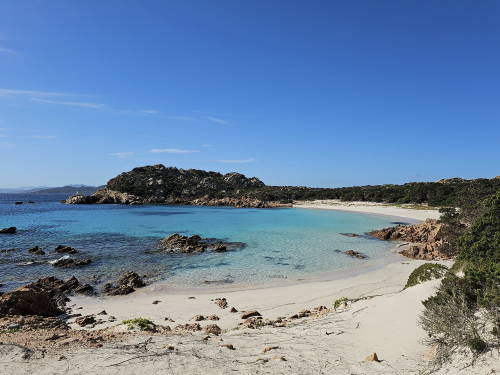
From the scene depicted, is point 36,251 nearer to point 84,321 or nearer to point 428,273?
point 84,321

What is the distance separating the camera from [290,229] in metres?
38.9

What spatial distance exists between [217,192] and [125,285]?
281 ft

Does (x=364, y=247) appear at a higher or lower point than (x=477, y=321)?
lower

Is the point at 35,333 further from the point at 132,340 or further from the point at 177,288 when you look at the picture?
the point at 177,288

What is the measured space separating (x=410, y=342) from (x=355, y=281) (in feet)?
32.4

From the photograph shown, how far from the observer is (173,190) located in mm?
100312

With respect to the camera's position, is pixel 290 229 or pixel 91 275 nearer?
pixel 91 275

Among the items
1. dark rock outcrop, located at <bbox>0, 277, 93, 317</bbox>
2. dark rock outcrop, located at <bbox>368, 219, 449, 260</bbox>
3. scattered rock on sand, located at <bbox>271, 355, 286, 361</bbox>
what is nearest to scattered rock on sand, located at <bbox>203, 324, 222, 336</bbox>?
scattered rock on sand, located at <bbox>271, 355, 286, 361</bbox>

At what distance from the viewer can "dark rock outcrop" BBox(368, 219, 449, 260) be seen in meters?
23.1

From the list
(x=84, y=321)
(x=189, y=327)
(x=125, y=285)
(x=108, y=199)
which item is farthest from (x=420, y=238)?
(x=108, y=199)

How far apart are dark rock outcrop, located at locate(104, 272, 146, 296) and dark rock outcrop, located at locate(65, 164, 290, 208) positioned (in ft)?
201

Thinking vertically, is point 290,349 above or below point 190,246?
above

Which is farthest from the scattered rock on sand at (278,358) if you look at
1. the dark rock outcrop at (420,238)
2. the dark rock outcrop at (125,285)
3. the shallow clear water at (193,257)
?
the dark rock outcrop at (420,238)

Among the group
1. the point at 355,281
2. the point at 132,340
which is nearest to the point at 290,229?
the point at 355,281
